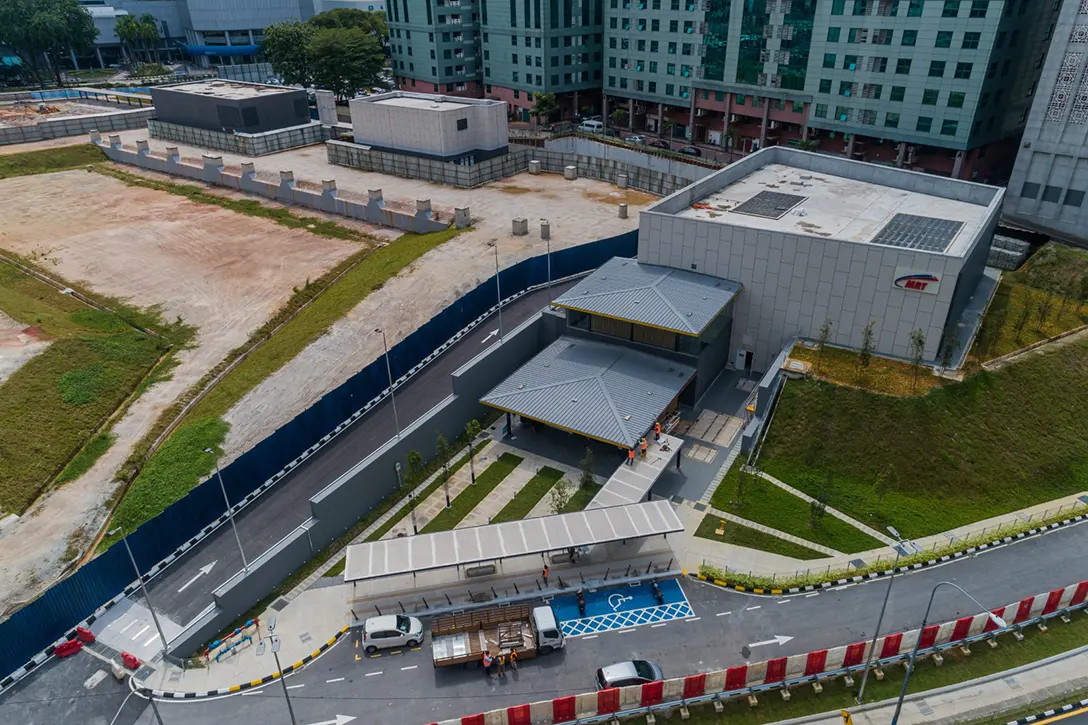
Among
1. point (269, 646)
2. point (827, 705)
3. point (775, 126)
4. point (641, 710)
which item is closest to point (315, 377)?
point (269, 646)

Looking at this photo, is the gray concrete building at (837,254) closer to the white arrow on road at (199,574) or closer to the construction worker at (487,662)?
the construction worker at (487,662)

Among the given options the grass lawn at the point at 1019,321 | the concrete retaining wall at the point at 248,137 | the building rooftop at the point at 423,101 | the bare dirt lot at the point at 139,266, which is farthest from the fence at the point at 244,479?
the concrete retaining wall at the point at 248,137

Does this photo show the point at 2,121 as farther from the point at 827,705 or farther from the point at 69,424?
the point at 827,705

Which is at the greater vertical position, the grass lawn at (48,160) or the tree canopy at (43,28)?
the tree canopy at (43,28)

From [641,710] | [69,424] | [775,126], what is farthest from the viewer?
[775,126]

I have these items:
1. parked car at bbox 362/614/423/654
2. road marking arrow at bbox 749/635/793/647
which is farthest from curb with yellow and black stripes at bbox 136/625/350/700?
road marking arrow at bbox 749/635/793/647

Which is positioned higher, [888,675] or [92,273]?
[92,273]

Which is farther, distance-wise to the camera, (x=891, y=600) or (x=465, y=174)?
(x=465, y=174)
